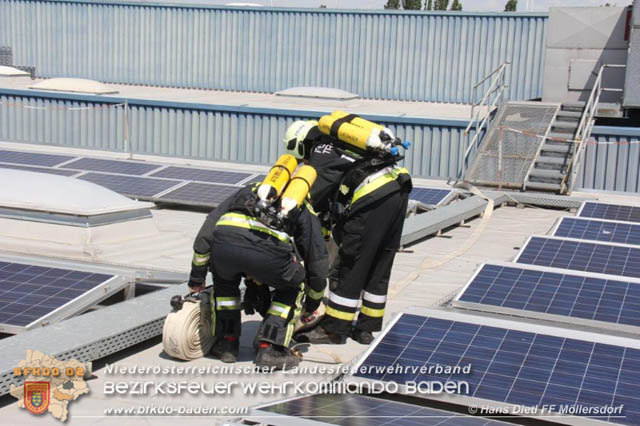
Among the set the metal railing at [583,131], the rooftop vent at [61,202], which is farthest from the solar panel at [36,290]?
the metal railing at [583,131]

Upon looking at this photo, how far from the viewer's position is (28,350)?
6.92m

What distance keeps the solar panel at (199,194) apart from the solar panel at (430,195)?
128 inches

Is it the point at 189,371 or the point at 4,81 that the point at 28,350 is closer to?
the point at 189,371

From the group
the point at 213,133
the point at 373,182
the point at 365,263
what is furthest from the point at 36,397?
the point at 213,133

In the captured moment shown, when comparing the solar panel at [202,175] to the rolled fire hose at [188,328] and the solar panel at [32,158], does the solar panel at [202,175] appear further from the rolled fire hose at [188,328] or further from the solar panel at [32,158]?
the rolled fire hose at [188,328]

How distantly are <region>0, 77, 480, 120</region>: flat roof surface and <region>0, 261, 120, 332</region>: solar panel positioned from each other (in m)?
15.8

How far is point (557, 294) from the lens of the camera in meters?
8.72

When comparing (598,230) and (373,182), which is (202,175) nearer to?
(598,230)

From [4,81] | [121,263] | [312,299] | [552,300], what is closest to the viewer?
[312,299]

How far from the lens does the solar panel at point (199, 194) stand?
50.1 ft

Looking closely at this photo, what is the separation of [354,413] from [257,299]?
230cm

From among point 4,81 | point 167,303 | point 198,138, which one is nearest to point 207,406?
point 167,303

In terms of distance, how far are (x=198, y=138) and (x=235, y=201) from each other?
59.1 feet

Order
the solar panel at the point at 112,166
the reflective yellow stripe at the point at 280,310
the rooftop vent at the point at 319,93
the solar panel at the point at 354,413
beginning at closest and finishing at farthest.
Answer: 1. the solar panel at the point at 354,413
2. the reflective yellow stripe at the point at 280,310
3. the solar panel at the point at 112,166
4. the rooftop vent at the point at 319,93
